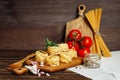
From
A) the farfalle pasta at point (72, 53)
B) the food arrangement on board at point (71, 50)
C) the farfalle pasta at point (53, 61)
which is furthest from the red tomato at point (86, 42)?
the farfalle pasta at point (53, 61)

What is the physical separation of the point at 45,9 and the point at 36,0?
0.26 feet

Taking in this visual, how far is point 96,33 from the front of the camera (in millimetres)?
1404

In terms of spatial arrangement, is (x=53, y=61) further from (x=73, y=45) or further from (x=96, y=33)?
(x=96, y=33)

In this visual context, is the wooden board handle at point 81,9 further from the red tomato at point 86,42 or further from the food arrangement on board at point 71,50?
the red tomato at point 86,42

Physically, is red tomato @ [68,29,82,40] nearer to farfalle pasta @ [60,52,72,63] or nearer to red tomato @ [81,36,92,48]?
red tomato @ [81,36,92,48]

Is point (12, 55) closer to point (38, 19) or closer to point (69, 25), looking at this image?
point (38, 19)

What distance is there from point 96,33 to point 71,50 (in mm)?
220

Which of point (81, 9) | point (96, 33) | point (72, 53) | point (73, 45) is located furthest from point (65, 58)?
point (81, 9)

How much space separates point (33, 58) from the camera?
1297 mm

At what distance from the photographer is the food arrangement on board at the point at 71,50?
1.15m

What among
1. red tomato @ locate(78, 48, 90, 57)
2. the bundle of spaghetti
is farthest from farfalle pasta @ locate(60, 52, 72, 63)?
the bundle of spaghetti

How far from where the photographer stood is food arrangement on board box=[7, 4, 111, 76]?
45.4 inches

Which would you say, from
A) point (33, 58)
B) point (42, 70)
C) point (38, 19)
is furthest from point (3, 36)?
point (42, 70)

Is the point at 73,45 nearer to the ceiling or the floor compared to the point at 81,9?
nearer to the floor
